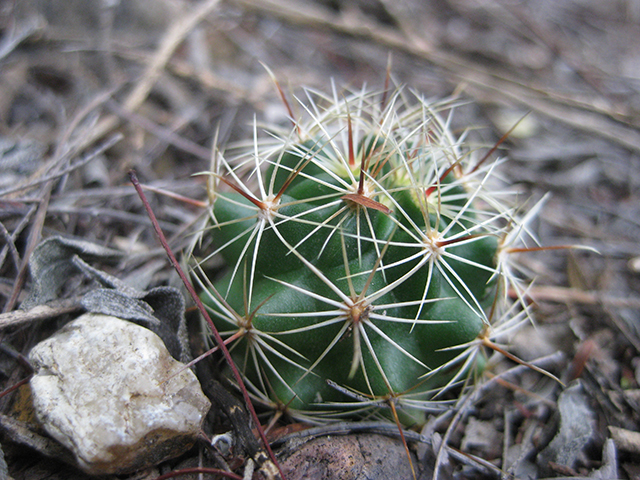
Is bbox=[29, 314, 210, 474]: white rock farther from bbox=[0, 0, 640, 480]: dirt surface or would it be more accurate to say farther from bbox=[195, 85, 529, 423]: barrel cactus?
bbox=[195, 85, 529, 423]: barrel cactus

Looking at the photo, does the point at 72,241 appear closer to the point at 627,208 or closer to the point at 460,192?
the point at 460,192

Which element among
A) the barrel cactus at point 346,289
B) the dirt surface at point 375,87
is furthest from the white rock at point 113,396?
the barrel cactus at point 346,289

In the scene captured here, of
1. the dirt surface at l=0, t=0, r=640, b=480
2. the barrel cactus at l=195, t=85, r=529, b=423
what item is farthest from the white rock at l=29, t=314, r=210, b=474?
the barrel cactus at l=195, t=85, r=529, b=423

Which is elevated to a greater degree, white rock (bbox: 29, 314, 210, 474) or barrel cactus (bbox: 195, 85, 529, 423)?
barrel cactus (bbox: 195, 85, 529, 423)

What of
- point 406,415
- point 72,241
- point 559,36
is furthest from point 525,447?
point 559,36

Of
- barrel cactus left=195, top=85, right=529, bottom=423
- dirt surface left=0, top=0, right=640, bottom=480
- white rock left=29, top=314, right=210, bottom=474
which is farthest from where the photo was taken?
dirt surface left=0, top=0, right=640, bottom=480

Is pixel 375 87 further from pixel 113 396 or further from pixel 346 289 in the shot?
pixel 113 396

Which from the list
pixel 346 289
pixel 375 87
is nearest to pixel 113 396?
pixel 346 289
